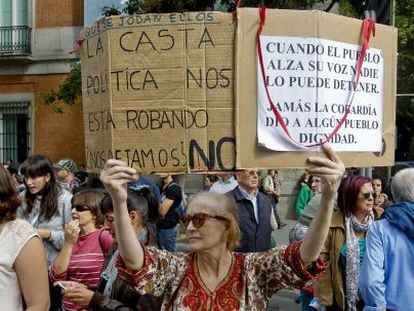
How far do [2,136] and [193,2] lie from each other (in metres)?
10.2

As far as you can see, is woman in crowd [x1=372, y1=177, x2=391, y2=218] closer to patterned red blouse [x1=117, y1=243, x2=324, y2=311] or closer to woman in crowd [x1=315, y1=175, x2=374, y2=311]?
woman in crowd [x1=315, y1=175, x2=374, y2=311]

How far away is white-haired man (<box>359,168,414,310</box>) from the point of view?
3.97 meters

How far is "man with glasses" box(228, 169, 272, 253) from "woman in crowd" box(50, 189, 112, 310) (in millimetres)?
1695

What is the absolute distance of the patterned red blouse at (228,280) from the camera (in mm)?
2789

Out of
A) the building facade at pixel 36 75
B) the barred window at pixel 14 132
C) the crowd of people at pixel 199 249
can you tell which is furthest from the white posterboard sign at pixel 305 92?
the barred window at pixel 14 132

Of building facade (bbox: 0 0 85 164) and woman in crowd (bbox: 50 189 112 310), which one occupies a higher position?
building facade (bbox: 0 0 85 164)

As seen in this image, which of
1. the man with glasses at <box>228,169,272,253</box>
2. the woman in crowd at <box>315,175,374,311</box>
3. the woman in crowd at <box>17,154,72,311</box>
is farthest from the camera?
the man with glasses at <box>228,169,272,253</box>

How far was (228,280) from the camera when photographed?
2875 mm

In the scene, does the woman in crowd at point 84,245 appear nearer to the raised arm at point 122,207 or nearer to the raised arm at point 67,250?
the raised arm at point 67,250

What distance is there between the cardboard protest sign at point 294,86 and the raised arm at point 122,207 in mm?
434

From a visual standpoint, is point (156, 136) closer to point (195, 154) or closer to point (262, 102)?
point (195, 154)

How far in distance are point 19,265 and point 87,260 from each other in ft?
4.02

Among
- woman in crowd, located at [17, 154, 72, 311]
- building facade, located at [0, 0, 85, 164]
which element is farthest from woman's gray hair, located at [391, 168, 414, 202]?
building facade, located at [0, 0, 85, 164]

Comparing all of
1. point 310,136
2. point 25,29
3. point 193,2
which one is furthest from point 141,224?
point 25,29
